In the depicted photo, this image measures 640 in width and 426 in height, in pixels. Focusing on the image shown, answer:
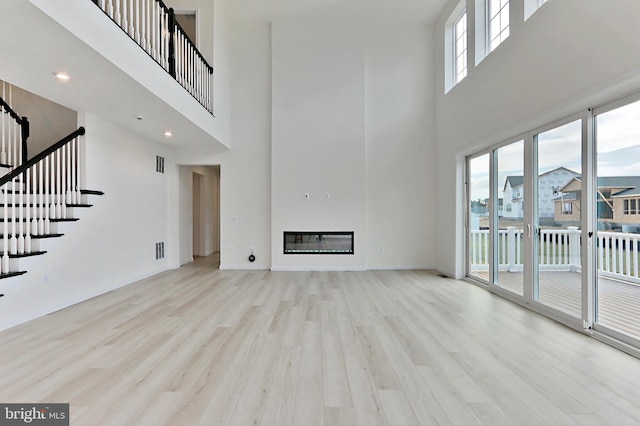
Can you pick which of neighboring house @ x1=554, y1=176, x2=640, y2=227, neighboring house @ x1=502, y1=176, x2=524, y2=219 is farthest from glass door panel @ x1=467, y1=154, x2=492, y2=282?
neighboring house @ x1=554, y1=176, x2=640, y2=227

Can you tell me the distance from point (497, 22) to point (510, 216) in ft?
9.38

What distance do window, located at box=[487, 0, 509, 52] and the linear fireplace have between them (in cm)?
419

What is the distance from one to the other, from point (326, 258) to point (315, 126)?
2.86 metres

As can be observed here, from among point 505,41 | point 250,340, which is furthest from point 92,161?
point 505,41

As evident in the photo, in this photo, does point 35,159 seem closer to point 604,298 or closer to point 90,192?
point 90,192

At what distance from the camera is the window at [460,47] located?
5.60 meters

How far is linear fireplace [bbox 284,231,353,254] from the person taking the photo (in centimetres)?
656

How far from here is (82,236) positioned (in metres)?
4.25

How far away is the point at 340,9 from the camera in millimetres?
6125

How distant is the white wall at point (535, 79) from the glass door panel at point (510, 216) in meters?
0.32

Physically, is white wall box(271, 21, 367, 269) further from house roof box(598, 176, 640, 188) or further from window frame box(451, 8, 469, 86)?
house roof box(598, 176, 640, 188)

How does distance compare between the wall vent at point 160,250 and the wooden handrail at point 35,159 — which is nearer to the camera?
the wooden handrail at point 35,159

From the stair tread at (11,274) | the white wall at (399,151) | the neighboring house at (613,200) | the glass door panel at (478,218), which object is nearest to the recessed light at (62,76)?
the stair tread at (11,274)

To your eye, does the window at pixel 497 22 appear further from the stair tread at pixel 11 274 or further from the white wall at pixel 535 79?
the stair tread at pixel 11 274
